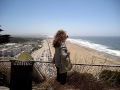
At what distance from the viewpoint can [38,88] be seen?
472 cm

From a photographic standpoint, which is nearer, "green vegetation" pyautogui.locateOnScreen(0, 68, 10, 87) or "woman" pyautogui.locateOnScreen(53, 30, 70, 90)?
"woman" pyautogui.locateOnScreen(53, 30, 70, 90)

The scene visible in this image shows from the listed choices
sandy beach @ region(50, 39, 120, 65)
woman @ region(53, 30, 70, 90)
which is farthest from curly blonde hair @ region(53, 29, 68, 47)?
sandy beach @ region(50, 39, 120, 65)

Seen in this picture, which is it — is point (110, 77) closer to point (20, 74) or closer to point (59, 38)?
point (59, 38)

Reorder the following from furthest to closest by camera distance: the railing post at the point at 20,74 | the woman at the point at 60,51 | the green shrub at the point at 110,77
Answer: the green shrub at the point at 110,77 < the woman at the point at 60,51 < the railing post at the point at 20,74

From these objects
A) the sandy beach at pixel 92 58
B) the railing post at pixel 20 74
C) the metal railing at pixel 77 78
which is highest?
the railing post at pixel 20 74

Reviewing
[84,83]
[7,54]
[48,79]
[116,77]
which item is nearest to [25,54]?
[48,79]

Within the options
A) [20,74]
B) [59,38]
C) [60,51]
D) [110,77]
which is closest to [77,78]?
[110,77]

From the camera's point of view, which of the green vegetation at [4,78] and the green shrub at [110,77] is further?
the green shrub at [110,77]

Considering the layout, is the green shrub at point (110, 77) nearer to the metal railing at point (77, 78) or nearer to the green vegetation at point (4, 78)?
the metal railing at point (77, 78)

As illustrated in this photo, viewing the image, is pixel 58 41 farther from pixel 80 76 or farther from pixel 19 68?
pixel 80 76

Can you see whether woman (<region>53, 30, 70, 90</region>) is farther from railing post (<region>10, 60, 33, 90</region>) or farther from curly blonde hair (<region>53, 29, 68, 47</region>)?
railing post (<region>10, 60, 33, 90</region>)

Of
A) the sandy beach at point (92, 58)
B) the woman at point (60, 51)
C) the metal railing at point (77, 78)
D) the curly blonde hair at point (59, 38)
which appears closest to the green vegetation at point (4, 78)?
the metal railing at point (77, 78)

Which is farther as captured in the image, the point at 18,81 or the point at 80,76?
the point at 80,76

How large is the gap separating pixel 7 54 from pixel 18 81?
34.5 m
